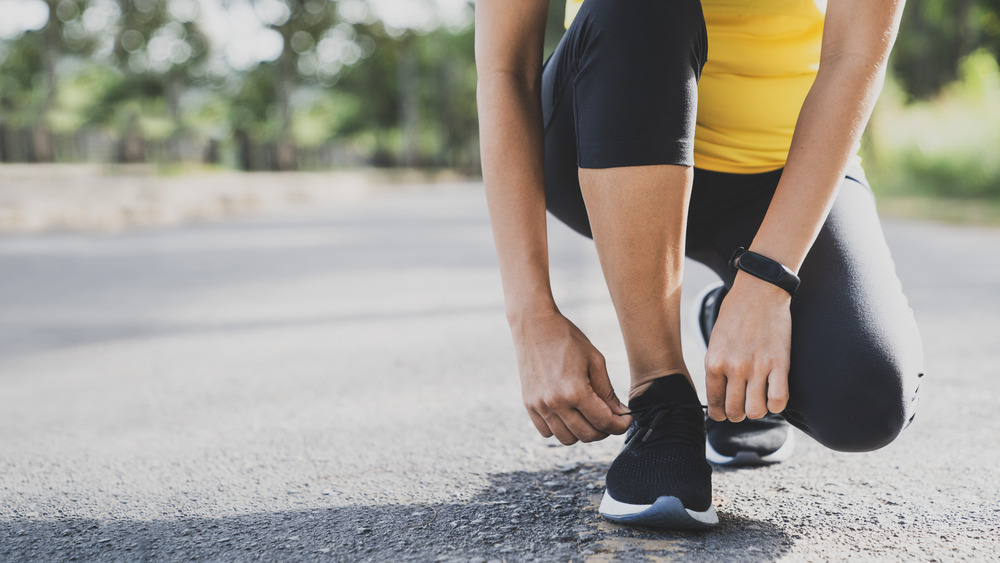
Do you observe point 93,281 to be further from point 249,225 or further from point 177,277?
point 249,225

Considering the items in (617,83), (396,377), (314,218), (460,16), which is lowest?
(314,218)

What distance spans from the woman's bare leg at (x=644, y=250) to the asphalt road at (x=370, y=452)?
249 mm

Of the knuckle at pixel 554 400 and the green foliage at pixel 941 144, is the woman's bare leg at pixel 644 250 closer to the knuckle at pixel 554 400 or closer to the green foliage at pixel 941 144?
the knuckle at pixel 554 400

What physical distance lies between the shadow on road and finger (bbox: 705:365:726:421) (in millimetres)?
174

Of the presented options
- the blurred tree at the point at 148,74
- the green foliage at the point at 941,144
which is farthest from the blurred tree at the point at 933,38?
the blurred tree at the point at 148,74

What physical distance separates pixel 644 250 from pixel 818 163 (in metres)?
0.25

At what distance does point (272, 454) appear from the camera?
1.55 metres

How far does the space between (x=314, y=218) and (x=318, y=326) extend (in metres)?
6.75

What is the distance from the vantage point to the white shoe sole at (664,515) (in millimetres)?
1079

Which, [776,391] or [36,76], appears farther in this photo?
[36,76]

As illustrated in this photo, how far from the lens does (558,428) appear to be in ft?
3.64

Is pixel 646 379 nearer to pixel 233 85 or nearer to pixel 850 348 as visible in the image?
pixel 850 348

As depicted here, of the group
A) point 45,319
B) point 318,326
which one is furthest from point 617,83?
point 45,319

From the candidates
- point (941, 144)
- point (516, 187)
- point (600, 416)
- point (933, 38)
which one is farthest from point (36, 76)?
Answer: point (600, 416)
